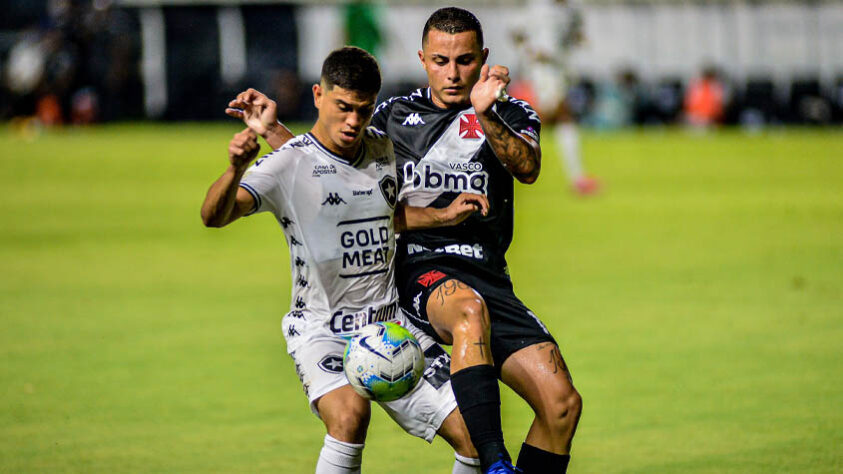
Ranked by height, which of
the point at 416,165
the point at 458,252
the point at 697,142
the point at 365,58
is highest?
the point at 365,58

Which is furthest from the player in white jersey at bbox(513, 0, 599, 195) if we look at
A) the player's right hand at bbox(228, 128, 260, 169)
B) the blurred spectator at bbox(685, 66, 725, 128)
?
the blurred spectator at bbox(685, 66, 725, 128)

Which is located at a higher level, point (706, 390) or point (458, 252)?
point (458, 252)

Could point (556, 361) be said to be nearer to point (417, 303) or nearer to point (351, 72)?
point (417, 303)

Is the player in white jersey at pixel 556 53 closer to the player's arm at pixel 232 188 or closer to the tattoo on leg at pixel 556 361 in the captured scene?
the tattoo on leg at pixel 556 361

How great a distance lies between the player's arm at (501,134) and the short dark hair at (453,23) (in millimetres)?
358

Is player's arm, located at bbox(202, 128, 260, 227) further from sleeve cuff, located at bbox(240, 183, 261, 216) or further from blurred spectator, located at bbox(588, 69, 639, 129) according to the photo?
blurred spectator, located at bbox(588, 69, 639, 129)

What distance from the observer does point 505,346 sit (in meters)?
5.24

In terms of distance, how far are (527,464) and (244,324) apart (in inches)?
196

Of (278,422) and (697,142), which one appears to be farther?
(697,142)

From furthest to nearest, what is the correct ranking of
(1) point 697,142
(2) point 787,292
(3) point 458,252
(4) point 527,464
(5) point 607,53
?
(5) point 607,53, (1) point 697,142, (2) point 787,292, (3) point 458,252, (4) point 527,464

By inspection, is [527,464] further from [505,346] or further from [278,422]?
[278,422]

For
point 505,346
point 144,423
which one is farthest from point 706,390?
point 144,423

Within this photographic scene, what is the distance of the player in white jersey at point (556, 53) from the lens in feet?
60.5

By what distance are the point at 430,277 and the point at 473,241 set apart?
29cm
